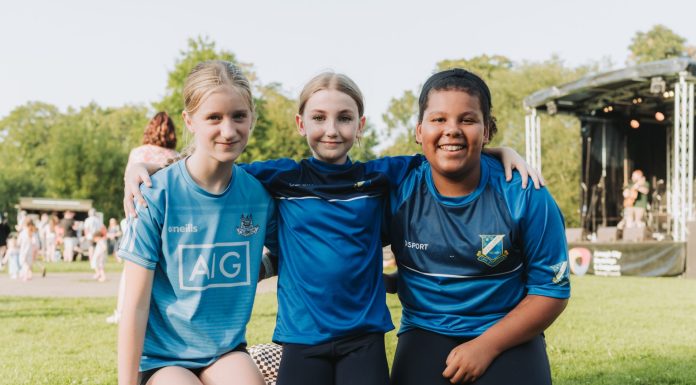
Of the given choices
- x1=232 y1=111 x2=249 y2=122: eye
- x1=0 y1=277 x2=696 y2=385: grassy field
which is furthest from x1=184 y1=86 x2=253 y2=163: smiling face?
x1=0 y1=277 x2=696 y2=385: grassy field

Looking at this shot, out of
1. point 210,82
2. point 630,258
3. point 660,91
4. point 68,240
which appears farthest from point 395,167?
point 68,240

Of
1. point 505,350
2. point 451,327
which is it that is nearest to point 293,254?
point 451,327

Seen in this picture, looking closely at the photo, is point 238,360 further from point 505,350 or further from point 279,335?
point 505,350

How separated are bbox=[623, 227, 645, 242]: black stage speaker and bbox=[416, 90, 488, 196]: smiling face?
18.3m

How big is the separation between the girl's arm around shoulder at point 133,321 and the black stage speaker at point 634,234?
19033 mm

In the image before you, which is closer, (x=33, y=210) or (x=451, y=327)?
(x=451, y=327)

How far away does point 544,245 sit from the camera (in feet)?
9.67

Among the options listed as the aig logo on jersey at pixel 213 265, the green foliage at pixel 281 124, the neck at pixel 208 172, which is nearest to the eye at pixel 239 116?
the neck at pixel 208 172

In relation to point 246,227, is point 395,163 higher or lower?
higher

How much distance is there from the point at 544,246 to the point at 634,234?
18.8 meters

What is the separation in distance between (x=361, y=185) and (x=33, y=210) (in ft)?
149

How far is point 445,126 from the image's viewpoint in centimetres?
299

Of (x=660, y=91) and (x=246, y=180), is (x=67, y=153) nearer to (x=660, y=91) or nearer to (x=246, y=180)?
(x=660, y=91)

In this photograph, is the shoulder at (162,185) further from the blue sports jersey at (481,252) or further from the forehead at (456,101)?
the forehead at (456,101)
